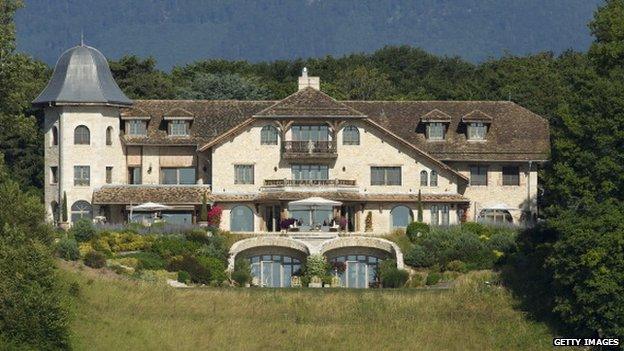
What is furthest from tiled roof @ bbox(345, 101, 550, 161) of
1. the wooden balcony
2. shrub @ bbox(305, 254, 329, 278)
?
shrub @ bbox(305, 254, 329, 278)

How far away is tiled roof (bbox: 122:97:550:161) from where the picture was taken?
94.3m

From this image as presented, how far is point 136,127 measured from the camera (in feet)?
316

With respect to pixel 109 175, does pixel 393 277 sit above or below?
below

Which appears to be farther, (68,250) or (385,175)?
(385,175)

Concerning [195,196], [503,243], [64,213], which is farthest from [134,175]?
[503,243]

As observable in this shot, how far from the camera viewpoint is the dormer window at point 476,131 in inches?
3787

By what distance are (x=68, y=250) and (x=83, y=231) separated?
4.55 meters

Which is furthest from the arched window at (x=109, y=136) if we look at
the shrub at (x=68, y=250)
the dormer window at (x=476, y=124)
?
the dormer window at (x=476, y=124)

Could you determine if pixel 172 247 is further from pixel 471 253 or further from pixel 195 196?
pixel 471 253

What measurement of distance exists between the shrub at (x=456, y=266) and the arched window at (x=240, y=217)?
13.6m

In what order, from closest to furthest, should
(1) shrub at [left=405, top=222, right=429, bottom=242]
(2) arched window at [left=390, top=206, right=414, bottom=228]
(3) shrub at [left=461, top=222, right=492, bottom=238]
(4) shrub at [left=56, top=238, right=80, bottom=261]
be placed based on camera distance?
(4) shrub at [left=56, top=238, right=80, bottom=261] < (1) shrub at [left=405, top=222, right=429, bottom=242] < (3) shrub at [left=461, top=222, right=492, bottom=238] < (2) arched window at [left=390, top=206, right=414, bottom=228]

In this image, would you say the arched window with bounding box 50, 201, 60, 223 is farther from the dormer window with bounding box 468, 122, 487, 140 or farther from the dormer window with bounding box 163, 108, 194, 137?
the dormer window with bounding box 468, 122, 487, 140

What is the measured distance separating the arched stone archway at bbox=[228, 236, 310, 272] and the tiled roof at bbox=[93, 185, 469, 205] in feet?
16.6

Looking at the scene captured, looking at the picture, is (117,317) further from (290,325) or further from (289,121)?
(289,121)
